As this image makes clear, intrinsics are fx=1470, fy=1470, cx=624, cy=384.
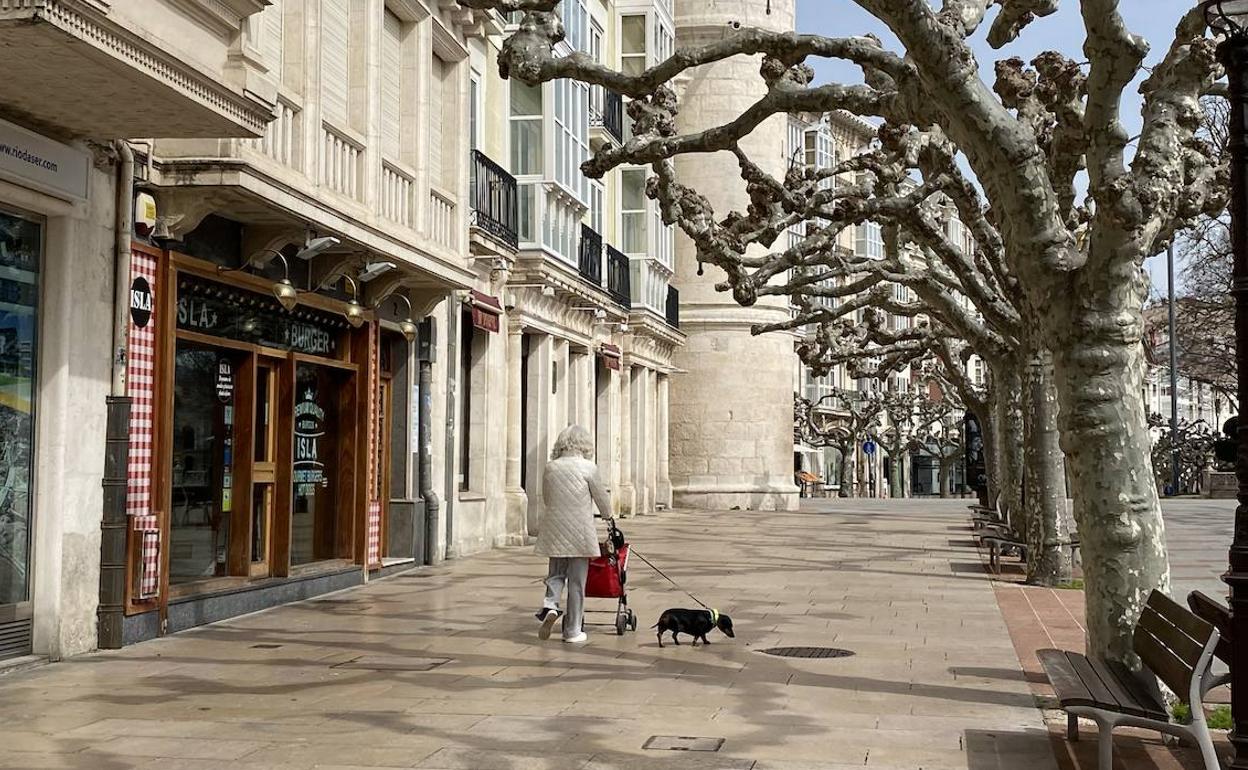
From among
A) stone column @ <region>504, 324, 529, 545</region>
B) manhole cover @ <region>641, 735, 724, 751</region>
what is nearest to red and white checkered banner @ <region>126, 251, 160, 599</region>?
manhole cover @ <region>641, 735, 724, 751</region>

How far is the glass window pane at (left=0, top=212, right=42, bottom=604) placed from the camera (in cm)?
1055

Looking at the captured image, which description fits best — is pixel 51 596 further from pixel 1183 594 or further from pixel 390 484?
pixel 1183 594

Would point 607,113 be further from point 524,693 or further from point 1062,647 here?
point 524,693

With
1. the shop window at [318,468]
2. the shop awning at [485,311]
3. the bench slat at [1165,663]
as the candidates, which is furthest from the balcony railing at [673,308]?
the bench slat at [1165,663]

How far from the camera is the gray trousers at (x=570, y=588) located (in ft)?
38.6

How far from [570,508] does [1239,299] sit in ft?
20.2

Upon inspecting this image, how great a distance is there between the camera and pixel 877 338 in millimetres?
28156

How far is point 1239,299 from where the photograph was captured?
6.53m

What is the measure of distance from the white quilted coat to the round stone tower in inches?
1208

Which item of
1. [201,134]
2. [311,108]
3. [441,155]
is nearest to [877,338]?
[441,155]

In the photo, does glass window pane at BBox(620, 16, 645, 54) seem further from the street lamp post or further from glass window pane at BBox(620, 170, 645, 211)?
the street lamp post

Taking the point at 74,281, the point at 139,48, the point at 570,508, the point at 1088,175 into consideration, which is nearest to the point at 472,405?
the point at 570,508

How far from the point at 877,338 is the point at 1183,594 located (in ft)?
42.9

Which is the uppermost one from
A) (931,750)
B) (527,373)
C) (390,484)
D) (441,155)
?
(441,155)
